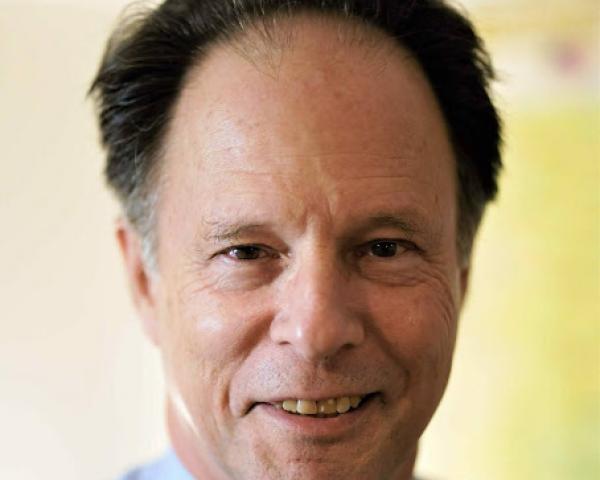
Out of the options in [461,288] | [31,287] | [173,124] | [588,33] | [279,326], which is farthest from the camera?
[588,33]

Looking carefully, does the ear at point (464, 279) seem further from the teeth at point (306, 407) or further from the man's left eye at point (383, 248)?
the teeth at point (306, 407)

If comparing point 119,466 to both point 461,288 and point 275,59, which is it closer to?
point 461,288

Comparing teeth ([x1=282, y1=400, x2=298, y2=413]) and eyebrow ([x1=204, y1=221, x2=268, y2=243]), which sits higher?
eyebrow ([x1=204, y1=221, x2=268, y2=243])

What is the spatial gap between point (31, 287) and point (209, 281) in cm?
95

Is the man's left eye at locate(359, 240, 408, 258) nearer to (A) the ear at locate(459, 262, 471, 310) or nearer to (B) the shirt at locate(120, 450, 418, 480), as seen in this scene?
(A) the ear at locate(459, 262, 471, 310)

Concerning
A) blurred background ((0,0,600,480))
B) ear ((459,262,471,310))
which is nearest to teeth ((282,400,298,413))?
ear ((459,262,471,310))

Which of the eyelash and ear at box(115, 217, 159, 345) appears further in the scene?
ear at box(115, 217, 159, 345)

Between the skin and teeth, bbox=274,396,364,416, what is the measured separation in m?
0.01

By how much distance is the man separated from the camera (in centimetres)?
90

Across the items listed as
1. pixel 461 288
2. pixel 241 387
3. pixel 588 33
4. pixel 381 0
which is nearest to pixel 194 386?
pixel 241 387

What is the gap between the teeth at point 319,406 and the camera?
907 mm

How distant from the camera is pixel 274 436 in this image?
3.01ft

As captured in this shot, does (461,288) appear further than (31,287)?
No

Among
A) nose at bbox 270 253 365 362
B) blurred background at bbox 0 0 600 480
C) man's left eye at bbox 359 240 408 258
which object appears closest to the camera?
nose at bbox 270 253 365 362
